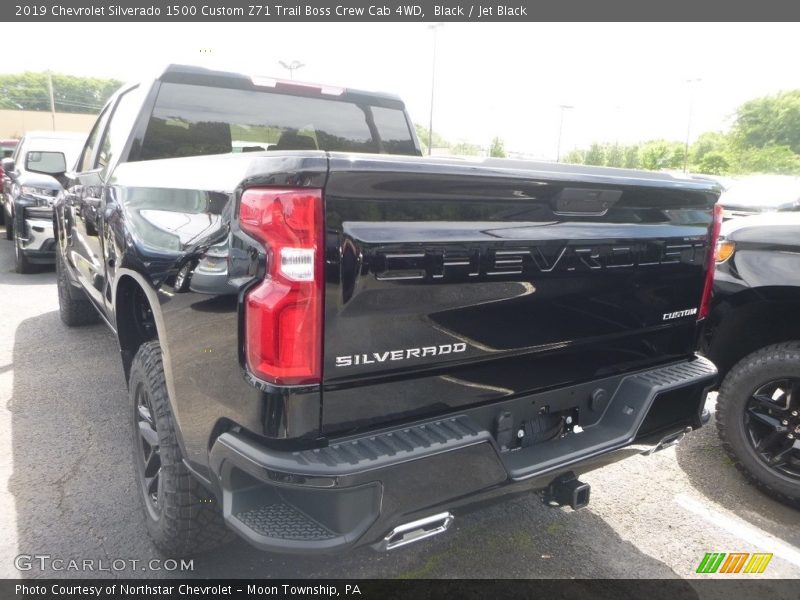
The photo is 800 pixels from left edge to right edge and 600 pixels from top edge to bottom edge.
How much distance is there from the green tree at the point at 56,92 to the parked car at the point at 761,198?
270 ft

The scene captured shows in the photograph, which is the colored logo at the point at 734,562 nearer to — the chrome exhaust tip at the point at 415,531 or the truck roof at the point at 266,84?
the chrome exhaust tip at the point at 415,531

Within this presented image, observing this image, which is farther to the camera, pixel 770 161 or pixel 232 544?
pixel 770 161

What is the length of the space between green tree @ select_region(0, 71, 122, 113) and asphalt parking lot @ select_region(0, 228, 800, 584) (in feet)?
282

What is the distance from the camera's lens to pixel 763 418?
123 inches

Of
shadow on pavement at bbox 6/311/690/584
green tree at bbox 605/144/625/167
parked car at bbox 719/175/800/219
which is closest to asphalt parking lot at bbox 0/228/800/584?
shadow on pavement at bbox 6/311/690/584

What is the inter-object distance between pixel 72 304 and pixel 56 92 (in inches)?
3794

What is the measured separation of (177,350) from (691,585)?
2202 mm

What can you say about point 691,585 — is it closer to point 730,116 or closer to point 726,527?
point 726,527

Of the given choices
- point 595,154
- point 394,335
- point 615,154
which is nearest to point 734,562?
point 394,335

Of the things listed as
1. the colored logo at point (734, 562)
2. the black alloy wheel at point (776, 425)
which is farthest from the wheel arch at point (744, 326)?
the colored logo at point (734, 562)

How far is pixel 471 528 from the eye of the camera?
2.76m

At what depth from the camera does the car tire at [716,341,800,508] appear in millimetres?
3020

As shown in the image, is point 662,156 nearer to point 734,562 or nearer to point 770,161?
point 770,161

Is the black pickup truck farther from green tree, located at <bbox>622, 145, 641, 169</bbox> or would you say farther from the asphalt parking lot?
green tree, located at <bbox>622, 145, 641, 169</bbox>
